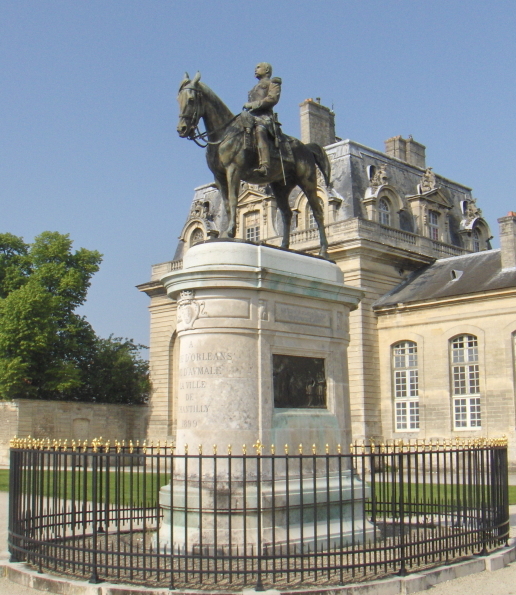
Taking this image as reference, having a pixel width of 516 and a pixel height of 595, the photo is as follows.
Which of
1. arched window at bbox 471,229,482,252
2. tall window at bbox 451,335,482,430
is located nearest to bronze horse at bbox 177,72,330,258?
tall window at bbox 451,335,482,430

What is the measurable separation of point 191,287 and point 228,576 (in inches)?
125

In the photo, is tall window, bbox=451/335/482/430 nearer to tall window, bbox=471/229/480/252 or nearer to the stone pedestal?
tall window, bbox=471/229/480/252

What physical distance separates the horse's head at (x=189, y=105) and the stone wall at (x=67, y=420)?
26.1 m

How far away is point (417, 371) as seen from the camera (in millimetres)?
29469

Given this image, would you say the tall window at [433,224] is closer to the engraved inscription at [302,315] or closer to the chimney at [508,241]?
the chimney at [508,241]

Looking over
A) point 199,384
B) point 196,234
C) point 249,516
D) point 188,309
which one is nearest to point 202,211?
point 196,234

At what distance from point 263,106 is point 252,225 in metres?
25.1

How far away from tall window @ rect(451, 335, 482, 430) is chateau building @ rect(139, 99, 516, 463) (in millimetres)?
38

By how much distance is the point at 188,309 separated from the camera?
8.80m

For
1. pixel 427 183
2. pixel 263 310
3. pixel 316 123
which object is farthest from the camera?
pixel 316 123

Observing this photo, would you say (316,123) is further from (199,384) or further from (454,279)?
(199,384)

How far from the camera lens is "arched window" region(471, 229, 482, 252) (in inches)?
1467

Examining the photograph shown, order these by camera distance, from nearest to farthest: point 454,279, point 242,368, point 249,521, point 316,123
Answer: point 249,521 < point 242,368 < point 454,279 < point 316,123

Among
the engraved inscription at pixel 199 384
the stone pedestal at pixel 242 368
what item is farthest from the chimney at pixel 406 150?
the engraved inscription at pixel 199 384
